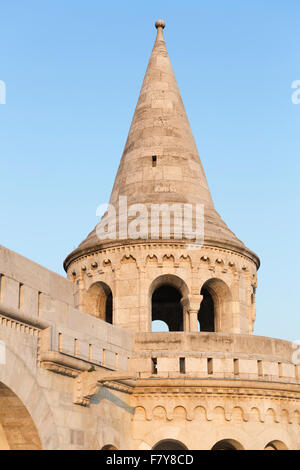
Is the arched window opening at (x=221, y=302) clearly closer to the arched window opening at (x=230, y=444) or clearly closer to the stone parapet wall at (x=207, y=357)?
the stone parapet wall at (x=207, y=357)

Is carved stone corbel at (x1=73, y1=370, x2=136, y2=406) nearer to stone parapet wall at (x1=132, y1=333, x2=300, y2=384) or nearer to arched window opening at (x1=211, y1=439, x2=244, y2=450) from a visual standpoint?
stone parapet wall at (x1=132, y1=333, x2=300, y2=384)

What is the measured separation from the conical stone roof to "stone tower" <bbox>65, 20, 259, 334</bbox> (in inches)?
1.1

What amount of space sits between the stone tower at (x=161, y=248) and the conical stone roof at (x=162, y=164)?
0.09ft

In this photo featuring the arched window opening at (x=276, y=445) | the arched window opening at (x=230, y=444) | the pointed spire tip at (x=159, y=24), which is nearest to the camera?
the arched window opening at (x=230, y=444)

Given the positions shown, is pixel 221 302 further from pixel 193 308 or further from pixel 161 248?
pixel 161 248

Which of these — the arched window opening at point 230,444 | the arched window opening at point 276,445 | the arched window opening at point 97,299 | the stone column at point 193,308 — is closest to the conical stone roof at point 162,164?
the arched window opening at point 97,299

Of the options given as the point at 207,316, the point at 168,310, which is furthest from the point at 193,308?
the point at 168,310

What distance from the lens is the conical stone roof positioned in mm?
19984

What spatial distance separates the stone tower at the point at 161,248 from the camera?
18781 millimetres

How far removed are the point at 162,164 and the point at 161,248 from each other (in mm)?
2892

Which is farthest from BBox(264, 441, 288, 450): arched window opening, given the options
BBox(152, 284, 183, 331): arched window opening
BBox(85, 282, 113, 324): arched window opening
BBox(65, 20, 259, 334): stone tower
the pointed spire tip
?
the pointed spire tip
